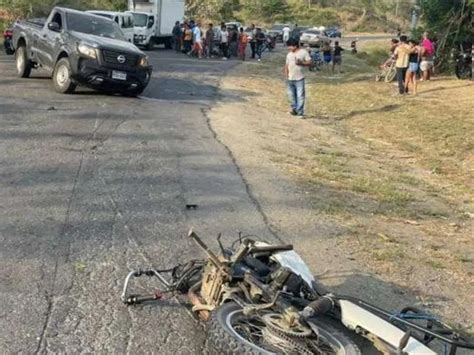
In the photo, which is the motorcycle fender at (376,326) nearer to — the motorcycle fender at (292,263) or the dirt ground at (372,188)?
the motorcycle fender at (292,263)

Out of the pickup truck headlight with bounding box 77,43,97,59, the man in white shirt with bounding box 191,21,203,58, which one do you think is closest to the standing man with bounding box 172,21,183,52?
the man in white shirt with bounding box 191,21,203,58

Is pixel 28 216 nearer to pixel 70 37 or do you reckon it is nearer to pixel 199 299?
pixel 199 299

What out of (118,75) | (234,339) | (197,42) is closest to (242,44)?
(197,42)

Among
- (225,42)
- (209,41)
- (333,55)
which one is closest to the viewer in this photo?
(333,55)

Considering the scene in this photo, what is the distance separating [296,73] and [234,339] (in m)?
12.3

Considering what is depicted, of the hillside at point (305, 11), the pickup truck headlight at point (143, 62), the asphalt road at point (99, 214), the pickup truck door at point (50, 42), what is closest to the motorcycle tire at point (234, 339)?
the asphalt road at point (99, 214)

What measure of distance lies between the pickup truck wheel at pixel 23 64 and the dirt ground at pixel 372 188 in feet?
15.8

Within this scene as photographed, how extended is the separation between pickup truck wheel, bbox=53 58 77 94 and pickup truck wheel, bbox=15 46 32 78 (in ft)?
6.29

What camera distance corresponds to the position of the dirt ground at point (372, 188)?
5793mm

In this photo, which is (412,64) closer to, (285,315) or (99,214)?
(99,214)

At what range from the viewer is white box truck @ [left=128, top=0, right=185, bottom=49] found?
3334cm

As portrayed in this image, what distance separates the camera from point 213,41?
34219mm

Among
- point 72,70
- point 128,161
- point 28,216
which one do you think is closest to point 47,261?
point 28,216

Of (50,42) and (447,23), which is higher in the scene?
(447,23)
